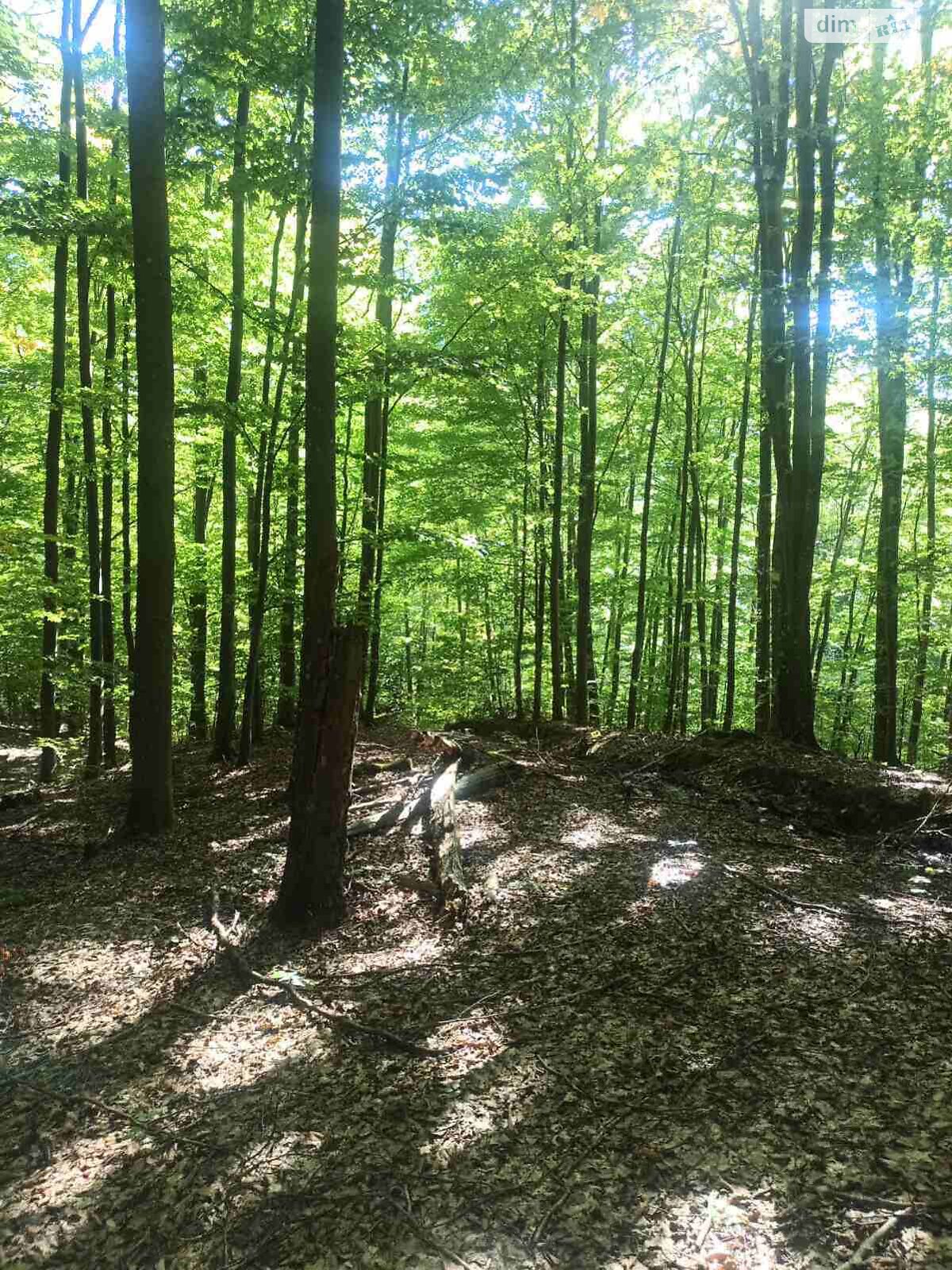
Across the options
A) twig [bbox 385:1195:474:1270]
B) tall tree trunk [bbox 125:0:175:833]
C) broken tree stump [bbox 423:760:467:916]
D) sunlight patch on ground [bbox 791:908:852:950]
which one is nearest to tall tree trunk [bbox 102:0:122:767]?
tall tree trunk [bbox 125:0:175:833]

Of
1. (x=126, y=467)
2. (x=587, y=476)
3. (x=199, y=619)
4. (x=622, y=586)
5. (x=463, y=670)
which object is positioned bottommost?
(x=463, y=670)

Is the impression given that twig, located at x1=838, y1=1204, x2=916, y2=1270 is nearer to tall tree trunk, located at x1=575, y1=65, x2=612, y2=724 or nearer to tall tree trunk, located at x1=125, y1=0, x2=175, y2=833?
tall tree trunk, located at x1=125, y1=0, x2=175, y2=833

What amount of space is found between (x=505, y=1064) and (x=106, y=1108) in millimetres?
1903

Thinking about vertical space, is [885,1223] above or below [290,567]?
below

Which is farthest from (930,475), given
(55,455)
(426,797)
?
(55,455)

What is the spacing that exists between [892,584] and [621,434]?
702 cm

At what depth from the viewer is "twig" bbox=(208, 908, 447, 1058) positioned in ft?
11.7

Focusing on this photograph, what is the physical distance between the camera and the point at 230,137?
6.90 m

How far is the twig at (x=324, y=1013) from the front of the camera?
3.57 meters

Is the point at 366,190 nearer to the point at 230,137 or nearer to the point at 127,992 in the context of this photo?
the point at 230,137

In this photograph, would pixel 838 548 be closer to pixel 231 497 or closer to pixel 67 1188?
pixel 231 497

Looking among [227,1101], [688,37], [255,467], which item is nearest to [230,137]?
[255,467]

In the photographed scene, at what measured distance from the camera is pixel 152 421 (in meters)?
7.12

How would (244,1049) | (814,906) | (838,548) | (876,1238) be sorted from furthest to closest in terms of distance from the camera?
1. (838,548)
2. (814,906)
3. (244,1049)
4. (876,1238)
